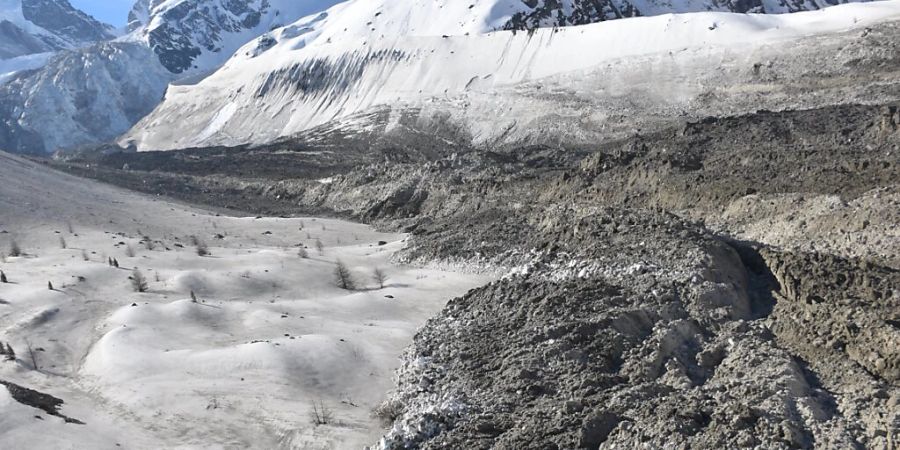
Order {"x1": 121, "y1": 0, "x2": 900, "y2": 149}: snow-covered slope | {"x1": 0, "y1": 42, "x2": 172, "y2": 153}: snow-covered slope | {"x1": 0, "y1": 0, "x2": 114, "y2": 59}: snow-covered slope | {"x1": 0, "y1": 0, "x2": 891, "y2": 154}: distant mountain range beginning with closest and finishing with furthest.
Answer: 1. {"x1": 121, "y1": 0, "x2": 900, "y2": 149}: snow-covered slope
2. {"x1": 0, "y1": 0, "x2": 891, "y2": 154}: distant mountain range
3. {"x1": 0, "y1": 42, "x2": 172, "y2": 153}: snow-covered slope
4. {"x1": 0, "y1": 0, "x2": 114, "y2": 59}: snow-covered slope

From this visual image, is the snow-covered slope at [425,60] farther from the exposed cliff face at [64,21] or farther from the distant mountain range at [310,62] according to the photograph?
the exposed cliff face at [64,21]

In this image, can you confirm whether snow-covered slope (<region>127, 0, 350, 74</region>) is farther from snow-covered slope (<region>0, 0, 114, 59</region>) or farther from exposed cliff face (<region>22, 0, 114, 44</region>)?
exposed cliff face (<region>22, 0, 114, 44</region>)

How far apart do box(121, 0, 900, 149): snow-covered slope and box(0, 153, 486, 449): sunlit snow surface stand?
3143 centimetres

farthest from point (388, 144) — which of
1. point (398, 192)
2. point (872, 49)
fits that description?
point (872, 49)

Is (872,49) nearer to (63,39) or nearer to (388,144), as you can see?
(388,144)

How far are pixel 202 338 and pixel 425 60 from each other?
53735mm

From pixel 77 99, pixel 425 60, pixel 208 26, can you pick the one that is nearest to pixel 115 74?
pixel 77 99

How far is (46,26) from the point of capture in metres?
174

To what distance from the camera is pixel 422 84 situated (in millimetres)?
65125

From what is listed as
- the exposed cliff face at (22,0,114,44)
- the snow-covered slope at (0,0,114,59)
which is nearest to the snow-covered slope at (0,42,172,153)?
the snow-covered slope at (0,0,114,59)

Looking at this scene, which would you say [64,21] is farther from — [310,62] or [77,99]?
[310,62]

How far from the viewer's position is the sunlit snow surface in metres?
12.8

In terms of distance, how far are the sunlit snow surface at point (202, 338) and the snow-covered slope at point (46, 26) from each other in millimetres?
145628

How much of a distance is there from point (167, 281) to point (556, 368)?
11517 millimetres
